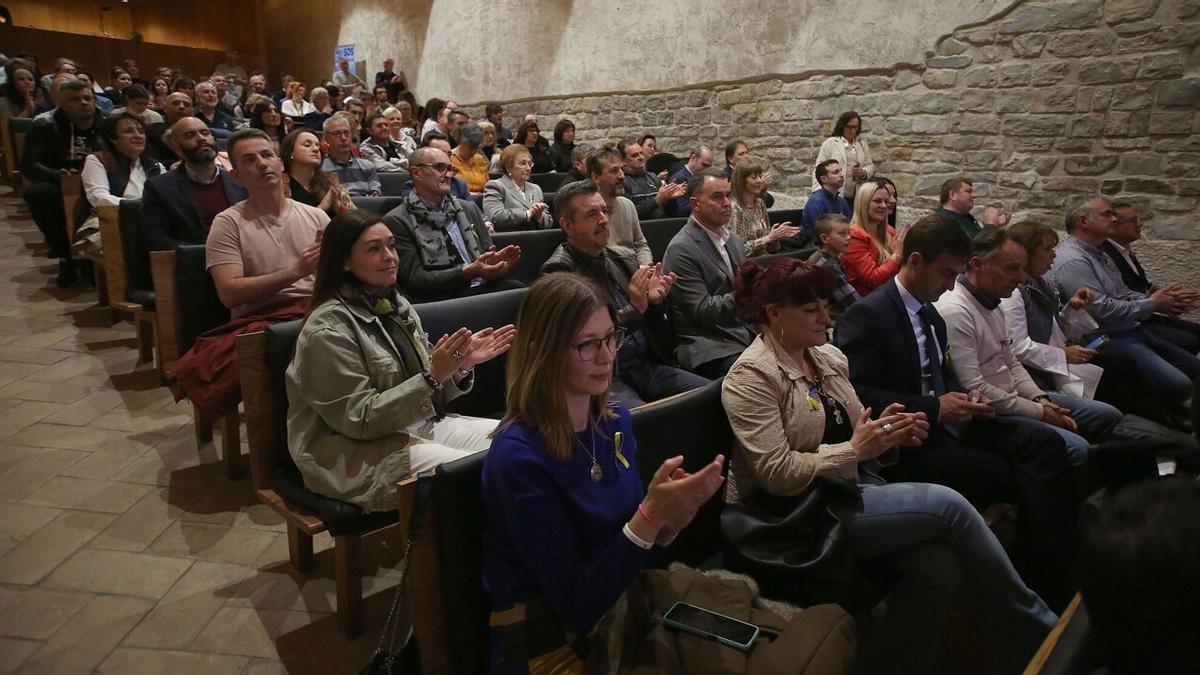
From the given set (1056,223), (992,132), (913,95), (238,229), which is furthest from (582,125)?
(238,229)

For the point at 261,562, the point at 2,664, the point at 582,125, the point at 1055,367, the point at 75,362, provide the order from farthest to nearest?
1. the point at 582,125
2. the point at 75,362
3. the point at 1055,367
4. the point at 261,562
5. the point at 2,664

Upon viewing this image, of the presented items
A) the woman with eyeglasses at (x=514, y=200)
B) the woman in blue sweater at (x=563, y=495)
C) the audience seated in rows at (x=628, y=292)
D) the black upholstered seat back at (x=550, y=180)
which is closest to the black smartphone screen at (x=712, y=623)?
the woman in blue sweater at (x=563, y=495)

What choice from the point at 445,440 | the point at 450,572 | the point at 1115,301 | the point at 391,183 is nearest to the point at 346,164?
the point at 391,183

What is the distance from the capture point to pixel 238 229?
2.87 meters

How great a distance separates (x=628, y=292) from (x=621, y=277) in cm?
13

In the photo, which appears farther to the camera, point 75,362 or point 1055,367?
point 75,362

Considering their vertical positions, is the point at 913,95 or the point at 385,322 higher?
the point at 913,95

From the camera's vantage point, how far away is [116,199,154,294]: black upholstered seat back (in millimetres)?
3676

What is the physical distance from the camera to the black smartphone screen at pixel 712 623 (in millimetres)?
1411

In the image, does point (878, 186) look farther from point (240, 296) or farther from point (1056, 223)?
point (240, 296)

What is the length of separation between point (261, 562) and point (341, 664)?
2.10 feet

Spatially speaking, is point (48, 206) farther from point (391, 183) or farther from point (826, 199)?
point (826, 199)

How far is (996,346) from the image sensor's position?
2.82 m

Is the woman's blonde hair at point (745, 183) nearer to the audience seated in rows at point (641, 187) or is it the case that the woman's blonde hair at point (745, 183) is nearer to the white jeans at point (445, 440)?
the audience seated in rows at point (641, 187)
